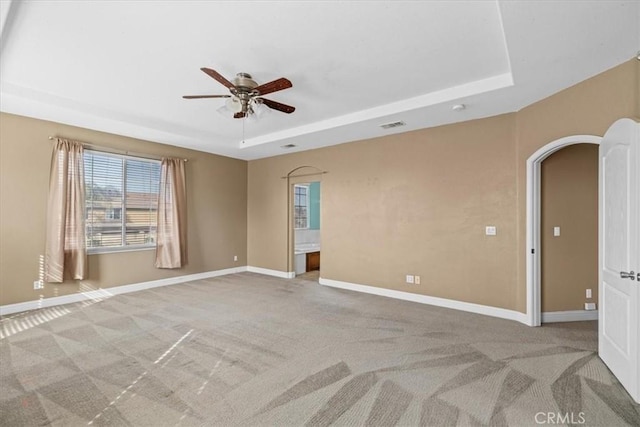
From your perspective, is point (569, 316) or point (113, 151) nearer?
point (569, 316)

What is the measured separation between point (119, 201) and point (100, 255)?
948 mm

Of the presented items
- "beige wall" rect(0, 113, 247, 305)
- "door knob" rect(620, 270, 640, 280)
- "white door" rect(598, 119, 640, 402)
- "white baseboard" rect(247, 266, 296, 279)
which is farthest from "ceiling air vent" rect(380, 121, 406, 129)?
"beige wall" rect(0, 113, 247, 305)

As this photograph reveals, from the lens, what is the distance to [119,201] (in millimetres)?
5270

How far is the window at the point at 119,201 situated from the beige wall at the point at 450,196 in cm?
296

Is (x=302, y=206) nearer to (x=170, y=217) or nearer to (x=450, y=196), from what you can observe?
(x=170, y=217)

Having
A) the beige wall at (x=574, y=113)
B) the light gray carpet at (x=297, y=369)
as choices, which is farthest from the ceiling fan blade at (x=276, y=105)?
the beige wall at (x=574, y=113)

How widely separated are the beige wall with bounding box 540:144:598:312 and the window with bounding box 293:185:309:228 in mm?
5612

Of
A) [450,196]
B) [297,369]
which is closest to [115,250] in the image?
[297,369]

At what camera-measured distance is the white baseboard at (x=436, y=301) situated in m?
3.96

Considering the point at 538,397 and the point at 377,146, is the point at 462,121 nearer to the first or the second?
the point at 377,146

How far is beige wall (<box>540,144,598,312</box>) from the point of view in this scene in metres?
3.83

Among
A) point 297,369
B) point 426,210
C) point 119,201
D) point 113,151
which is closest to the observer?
point 297,369

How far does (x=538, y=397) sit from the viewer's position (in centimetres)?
225

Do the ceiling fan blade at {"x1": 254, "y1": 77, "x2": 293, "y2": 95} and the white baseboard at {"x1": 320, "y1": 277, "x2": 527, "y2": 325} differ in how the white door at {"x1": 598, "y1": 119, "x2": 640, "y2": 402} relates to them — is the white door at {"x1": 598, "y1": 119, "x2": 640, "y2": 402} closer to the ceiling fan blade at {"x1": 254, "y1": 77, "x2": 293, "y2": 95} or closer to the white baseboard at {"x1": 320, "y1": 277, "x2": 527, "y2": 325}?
the white baseboard at {"x1": 320, "y1": 277, "x2": 527, "y2": 325}
